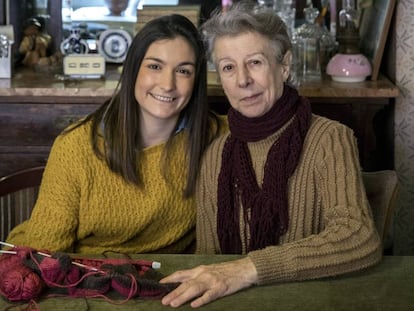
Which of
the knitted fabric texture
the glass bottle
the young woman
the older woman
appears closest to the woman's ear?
the older woman

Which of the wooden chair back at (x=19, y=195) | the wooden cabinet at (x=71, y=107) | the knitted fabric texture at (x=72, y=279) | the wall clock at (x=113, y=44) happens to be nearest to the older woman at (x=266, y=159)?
the knitted fabric texture at (x=72, y=279)

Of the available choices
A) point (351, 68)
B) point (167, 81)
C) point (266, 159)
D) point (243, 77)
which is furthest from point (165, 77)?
point (351, 68)

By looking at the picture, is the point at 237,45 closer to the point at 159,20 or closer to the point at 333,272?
the point at 159,20

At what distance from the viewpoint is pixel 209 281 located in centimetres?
153

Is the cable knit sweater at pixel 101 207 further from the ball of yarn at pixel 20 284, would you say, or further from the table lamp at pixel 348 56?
the table lamp at pixel 348 56

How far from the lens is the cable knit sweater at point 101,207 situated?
191 centimetres

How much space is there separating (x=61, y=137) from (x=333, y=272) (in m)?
0.79

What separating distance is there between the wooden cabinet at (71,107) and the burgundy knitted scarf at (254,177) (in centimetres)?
64

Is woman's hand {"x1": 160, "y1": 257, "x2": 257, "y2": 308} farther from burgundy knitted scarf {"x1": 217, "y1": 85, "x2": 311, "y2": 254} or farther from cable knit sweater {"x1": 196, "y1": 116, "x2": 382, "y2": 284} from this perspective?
burgundy knitted scarf {"x1": 217, "y1": 85, "x2": 311, "y2": 254}

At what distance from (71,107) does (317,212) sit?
1.09m

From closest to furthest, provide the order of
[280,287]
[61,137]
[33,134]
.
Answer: [280,287], [61,137], [33,134]

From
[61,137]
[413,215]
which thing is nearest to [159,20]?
[61,137]

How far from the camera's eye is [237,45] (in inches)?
74.7

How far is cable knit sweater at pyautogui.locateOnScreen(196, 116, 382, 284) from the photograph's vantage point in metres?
1.59
